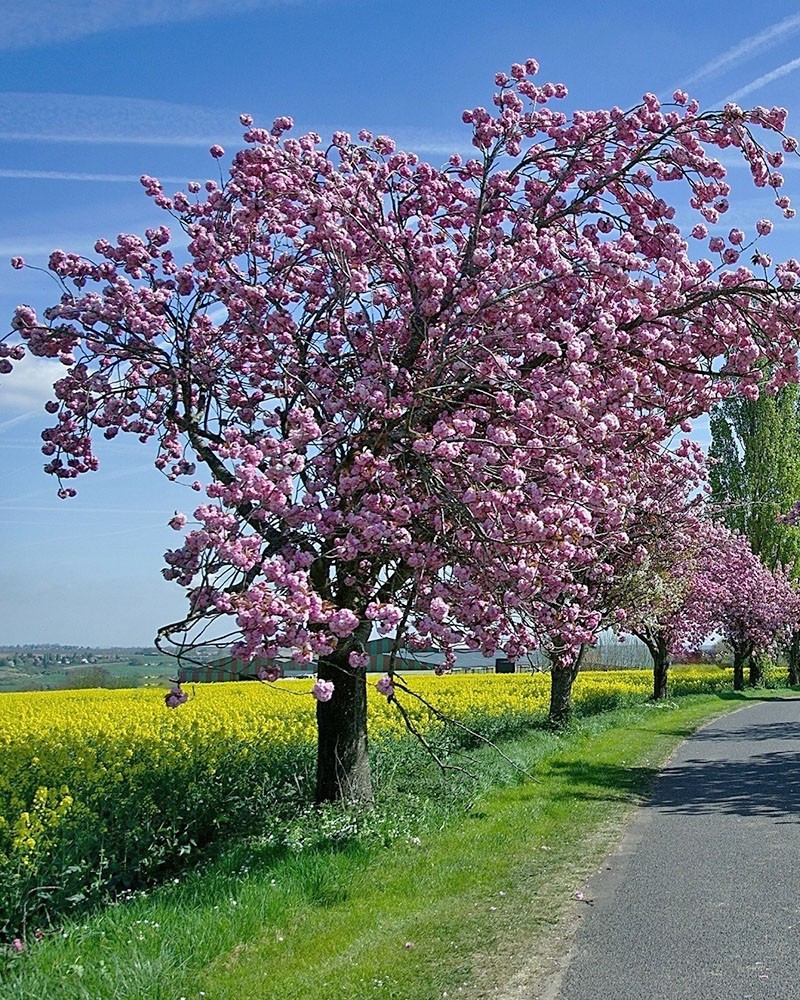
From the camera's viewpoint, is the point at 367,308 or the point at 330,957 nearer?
the point at 330,957

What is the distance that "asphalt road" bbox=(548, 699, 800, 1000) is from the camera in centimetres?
620

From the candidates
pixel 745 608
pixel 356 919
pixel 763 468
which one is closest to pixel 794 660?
pixel 763 468

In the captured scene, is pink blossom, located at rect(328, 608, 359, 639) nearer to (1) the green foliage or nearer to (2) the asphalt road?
(2) the asphalt road

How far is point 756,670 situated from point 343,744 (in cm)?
4634

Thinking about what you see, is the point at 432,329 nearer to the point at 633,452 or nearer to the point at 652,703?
the point at 633,452

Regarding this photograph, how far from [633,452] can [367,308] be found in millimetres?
3191

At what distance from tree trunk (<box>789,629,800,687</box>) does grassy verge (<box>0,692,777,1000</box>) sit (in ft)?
163

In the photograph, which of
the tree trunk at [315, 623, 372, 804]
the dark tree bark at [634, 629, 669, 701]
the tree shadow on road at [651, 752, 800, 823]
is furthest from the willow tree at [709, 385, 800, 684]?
the tree trunk at [315, 623, 372, 804]

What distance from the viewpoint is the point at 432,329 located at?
921 cm

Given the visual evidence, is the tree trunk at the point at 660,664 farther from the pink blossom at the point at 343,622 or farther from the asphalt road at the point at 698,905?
the pink blossom at the point at 343,622

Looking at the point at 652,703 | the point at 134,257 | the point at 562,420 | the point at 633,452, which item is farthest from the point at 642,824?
the point at 652,703

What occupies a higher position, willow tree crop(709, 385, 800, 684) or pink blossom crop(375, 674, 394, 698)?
willow tree crop(709, 385, 800, 684)

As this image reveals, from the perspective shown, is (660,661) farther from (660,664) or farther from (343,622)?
(343,622)

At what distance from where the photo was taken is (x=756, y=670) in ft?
174
